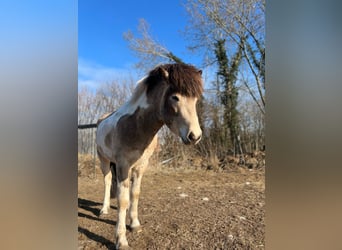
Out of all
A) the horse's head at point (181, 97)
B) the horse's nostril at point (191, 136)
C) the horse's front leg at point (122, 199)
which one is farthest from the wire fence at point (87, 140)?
the horse's nostril at point (191, 136)

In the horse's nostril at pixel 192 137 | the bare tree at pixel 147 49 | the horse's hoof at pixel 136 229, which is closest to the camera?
the horse's nostril at pixel 192 137

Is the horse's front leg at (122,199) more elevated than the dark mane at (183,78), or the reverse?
the dark mane at (183,78)

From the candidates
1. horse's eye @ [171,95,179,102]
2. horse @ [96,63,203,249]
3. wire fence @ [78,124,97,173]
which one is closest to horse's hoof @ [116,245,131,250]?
horse @ [96,63,203,249]

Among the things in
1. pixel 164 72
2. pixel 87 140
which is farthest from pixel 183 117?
pixel 87 140

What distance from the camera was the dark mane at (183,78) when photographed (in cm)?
95

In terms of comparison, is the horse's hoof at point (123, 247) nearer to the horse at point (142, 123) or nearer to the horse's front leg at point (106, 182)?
the horse at point (142, 123)

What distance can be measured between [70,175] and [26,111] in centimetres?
24

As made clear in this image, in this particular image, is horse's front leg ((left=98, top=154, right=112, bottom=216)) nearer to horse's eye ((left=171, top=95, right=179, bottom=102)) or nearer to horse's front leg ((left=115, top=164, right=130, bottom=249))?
horse's front leg ((left=115, top=164, right=130, bottom=249))

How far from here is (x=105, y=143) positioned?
117 centimetres

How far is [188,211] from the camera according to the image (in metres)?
1.27

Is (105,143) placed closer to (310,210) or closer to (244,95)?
(244,95)

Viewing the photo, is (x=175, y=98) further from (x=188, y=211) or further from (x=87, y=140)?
(x=188, y=211)

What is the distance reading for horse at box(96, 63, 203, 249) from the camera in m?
0.95

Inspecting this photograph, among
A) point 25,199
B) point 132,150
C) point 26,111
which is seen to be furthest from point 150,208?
point 26,111
